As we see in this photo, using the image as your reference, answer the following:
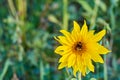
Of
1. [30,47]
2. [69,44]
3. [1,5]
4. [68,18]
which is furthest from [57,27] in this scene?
[69,44]

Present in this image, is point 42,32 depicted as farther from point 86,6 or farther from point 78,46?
point 78,46

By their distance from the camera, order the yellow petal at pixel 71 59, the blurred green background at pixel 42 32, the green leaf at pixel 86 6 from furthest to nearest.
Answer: the green leaf at pixel 86 6 < the blurred green background at pixel 42 32 < the yellow petal at pixel 71 59

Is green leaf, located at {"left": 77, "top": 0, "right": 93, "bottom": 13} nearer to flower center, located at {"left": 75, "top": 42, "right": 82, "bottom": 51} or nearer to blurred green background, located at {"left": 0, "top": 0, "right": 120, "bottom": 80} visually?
blurred green background, located at {"left": 0, "top": 0, "right": 120, "bottom": 80}

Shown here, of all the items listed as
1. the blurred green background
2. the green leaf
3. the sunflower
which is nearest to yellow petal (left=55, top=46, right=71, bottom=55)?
the sunflower

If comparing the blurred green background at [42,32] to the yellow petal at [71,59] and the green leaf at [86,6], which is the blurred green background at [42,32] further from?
the yellow petal at [71,59]

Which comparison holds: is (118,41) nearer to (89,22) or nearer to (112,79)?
(89,22)

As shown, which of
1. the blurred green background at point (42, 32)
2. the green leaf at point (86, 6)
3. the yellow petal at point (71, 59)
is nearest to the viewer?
the yellow petal at point (71, 59)

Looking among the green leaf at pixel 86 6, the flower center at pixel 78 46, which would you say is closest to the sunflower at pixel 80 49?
the flower center at pixel 78 46

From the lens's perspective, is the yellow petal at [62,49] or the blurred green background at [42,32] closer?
the yellow petal at [62,49]
